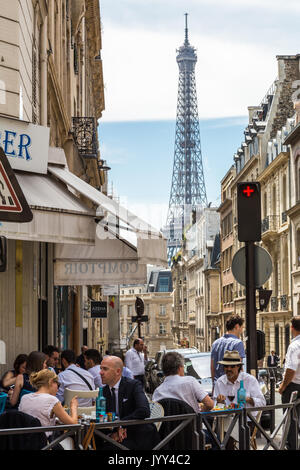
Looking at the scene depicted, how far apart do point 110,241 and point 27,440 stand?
18.7 feet

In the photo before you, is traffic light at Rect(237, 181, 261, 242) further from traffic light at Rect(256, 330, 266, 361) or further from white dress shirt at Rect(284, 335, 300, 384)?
white dress shirt at Rect(284, 335, 300, 384)

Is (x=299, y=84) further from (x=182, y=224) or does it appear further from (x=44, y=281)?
(x=182, y=224)

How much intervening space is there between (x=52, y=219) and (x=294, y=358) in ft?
11.2

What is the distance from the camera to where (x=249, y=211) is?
924 cm

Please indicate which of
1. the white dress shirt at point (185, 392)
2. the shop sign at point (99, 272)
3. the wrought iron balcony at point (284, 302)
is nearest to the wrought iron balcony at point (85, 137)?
the shop sign at point (99, 272)

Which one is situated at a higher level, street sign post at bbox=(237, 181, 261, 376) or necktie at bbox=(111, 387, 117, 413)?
street sign post at bbox=(237, 181, 261, 376)

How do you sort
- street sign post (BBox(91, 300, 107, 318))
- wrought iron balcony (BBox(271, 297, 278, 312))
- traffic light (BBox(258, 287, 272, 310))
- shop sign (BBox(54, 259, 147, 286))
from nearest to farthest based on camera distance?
shop sign (BBox(54, 259, 147, 286))
traffic light (BBox(258, 287, 272, 310))
street sign post (BBox(91, 300, 107, 318))
wrought iron balcony (BBox(271, 297, 278, 312))

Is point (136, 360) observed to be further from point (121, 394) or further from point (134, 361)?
point (121, 394)

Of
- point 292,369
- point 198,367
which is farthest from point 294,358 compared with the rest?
point 198,367

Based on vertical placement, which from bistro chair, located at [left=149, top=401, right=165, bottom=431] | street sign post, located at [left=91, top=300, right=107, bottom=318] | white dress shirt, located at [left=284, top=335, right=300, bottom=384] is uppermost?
street sign post, located at [left=91, top=300, right=107, bottom=318]

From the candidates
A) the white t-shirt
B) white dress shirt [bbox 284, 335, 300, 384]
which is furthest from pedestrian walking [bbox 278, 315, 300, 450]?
the white t-shirt

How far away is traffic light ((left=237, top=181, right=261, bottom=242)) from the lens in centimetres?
912

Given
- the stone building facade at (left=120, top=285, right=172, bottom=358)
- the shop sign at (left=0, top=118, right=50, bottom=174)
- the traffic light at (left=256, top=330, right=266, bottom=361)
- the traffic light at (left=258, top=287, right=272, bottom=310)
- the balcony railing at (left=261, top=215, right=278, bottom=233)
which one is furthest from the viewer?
the stone building facade at (left=120, top=285, right=172, bottom=358)

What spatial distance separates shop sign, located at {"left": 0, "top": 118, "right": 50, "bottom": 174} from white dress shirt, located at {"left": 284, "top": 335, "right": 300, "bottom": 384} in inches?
148
